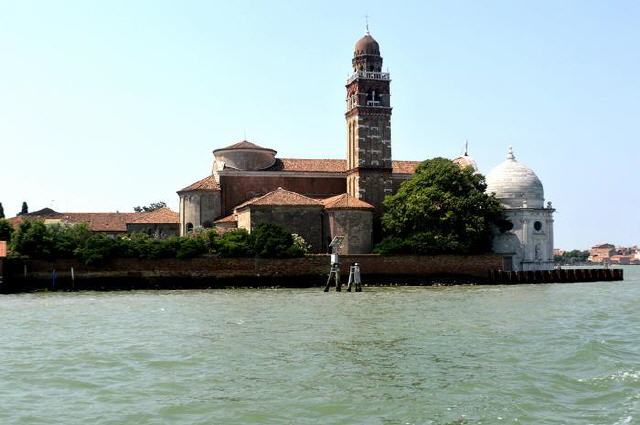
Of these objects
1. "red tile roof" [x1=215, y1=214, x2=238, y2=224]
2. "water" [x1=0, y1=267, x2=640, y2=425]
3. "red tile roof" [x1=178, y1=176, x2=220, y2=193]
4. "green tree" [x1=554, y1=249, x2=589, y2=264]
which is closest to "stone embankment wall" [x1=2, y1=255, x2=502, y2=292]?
"red tile roof" [x1=215, y1=214, x2=238, y2=224]

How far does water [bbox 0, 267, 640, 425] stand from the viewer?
33.5ft

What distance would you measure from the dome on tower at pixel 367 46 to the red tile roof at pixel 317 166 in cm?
689

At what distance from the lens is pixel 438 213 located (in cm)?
4447

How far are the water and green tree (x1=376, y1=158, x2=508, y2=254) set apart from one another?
19071mm

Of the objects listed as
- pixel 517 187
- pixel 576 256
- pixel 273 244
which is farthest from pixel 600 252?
pixel 273 244

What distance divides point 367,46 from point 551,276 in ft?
56.5

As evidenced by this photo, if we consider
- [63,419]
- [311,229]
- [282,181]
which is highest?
[282,181]

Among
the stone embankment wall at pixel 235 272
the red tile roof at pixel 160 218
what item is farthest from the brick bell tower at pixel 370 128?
the red tile roof at pixel 160 218

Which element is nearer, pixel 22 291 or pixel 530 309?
pixel 530 309

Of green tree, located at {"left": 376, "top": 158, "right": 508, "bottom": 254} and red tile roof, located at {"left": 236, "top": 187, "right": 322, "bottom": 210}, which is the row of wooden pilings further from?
red tile roof, located at {"left": 236, "top": 187, "right": 322, "bottom": 210}

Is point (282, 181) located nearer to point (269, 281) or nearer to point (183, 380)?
point (269, 281)

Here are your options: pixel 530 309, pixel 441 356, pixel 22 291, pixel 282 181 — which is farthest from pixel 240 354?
pixel 282 181

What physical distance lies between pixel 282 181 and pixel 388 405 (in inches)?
1560

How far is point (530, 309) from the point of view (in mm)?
24281
